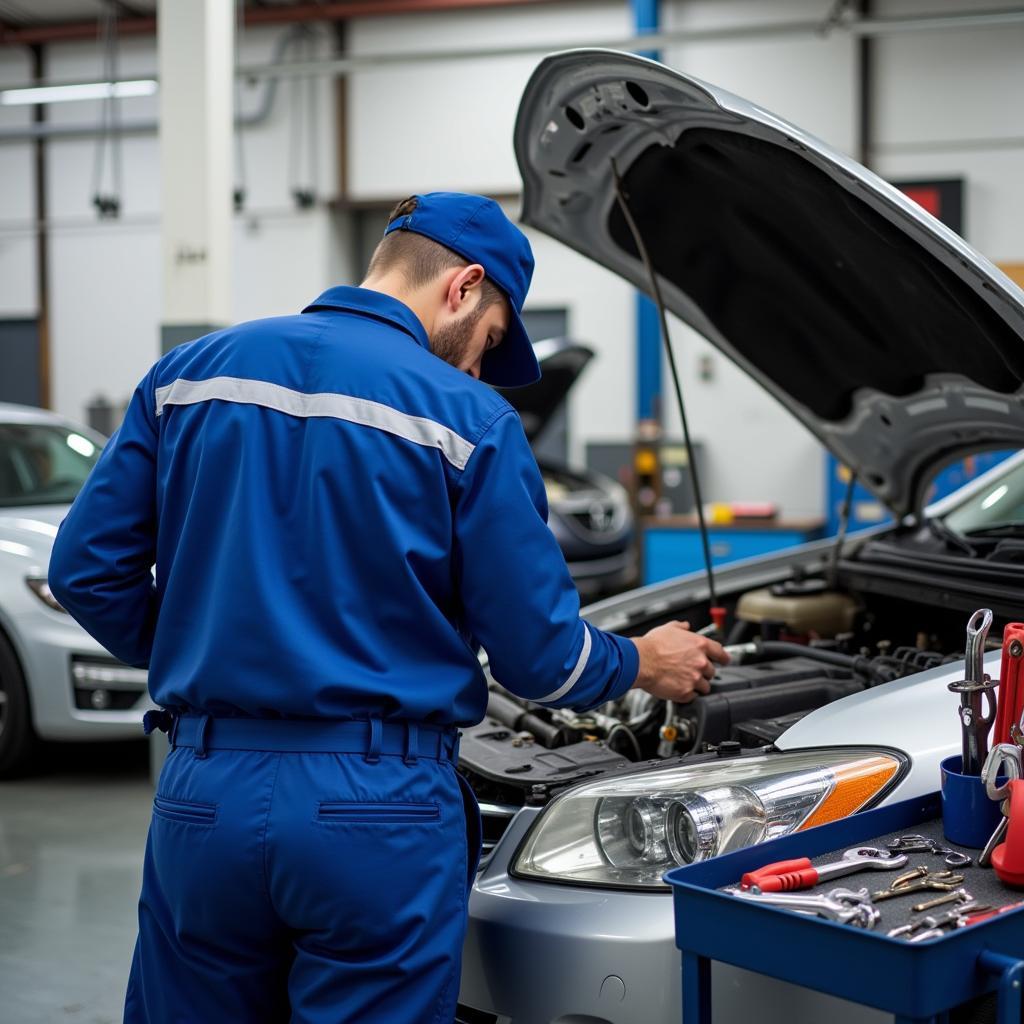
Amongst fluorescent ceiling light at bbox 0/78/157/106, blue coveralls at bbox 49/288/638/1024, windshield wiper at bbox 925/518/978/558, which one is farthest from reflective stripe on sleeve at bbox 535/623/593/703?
fluorescent ceiling light at bbox 0/78/157/106

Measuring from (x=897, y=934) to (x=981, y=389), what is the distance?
1.44 meters

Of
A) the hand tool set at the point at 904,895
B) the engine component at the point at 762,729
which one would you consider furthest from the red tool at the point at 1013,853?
the engine component at the point at 762,729

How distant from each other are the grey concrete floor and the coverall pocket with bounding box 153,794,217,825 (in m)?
1.30

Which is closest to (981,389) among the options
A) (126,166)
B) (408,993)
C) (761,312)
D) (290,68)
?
(761,312)

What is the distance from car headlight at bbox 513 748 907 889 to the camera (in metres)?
1.56

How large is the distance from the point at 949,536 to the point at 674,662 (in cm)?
120

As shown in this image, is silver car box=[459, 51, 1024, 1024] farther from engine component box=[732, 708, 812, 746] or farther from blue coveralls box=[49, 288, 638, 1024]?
Answer: blue coveralls box=[49, 288, 638, 1024]

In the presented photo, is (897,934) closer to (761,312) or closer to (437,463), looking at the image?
(437,463)

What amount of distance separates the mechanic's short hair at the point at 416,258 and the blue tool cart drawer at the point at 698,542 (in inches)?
252

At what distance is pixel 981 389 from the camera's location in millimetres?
2363

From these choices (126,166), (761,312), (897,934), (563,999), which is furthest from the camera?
(126,166)

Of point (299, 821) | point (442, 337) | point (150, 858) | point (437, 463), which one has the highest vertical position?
point (442, 337)

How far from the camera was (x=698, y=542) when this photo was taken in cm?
790

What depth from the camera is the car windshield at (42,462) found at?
15.4ft
